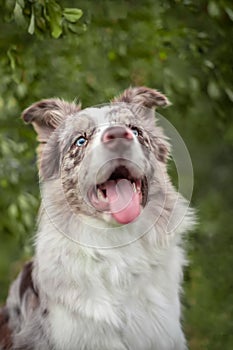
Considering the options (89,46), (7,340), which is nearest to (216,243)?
(89,46)

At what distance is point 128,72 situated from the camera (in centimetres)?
432

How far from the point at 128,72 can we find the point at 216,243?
1.58 m

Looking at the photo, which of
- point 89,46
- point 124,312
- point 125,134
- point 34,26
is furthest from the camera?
point 89,46

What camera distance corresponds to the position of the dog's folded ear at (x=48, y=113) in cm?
261

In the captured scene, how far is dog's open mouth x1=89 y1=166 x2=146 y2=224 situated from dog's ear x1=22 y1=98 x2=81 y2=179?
29cm

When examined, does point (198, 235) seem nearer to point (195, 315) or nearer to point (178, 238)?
point (195, 315)

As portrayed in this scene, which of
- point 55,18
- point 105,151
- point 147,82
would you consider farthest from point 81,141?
point 147,82

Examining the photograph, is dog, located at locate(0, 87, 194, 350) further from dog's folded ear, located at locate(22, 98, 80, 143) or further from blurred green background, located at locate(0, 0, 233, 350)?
blurred green background, located at locate(0, 0, 233, 350)

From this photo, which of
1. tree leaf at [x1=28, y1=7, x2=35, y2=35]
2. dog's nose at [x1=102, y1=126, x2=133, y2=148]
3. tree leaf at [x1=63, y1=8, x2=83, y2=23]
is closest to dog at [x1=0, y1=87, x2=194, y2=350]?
dog's nose at [x1=102, y1=126, x2=133, y2=148]

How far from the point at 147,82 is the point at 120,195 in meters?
2.26

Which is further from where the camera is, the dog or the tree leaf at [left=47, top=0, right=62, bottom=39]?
the tree leaf at [left=47, top=0, right=62, bottom=39]

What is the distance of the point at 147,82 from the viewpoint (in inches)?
176

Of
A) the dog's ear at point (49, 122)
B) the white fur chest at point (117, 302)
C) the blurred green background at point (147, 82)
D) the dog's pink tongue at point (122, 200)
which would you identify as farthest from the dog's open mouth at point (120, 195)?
the blurred green background at point (147, 82)

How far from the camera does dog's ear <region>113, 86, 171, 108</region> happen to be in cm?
260
